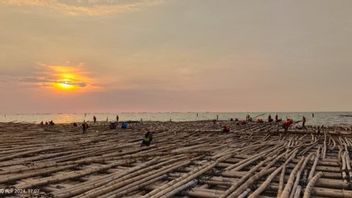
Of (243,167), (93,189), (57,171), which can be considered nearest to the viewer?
(93,189)

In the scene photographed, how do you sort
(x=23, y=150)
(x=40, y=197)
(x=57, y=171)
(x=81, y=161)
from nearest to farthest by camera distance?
(x=40, y=197)
(x=57, y=171)
(x=81, y=161)
(x=23, y=150)

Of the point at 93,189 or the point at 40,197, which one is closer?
the point at 40,197

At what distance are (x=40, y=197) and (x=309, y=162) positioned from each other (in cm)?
921

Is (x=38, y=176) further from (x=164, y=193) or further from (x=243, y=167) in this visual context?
(x=243, y=167)

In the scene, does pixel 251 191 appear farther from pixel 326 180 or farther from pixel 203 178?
pixel 326 180

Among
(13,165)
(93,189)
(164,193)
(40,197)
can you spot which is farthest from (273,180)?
(13,165)

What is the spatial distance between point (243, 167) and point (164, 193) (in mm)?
4474

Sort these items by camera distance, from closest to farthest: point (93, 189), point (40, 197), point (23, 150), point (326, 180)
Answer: point (40, 197)
point (93, 189)
point (326, 180)
point (23, 150)

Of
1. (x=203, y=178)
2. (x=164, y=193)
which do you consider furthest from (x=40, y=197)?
(x=203, y=178)

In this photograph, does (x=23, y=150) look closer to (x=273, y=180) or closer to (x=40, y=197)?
(x=40, y=197)

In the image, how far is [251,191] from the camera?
26.7 feet

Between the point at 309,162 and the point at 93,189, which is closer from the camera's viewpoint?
the point at 93,189

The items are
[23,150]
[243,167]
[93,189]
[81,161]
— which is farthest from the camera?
[23,150]

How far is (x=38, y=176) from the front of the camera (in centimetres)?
980
